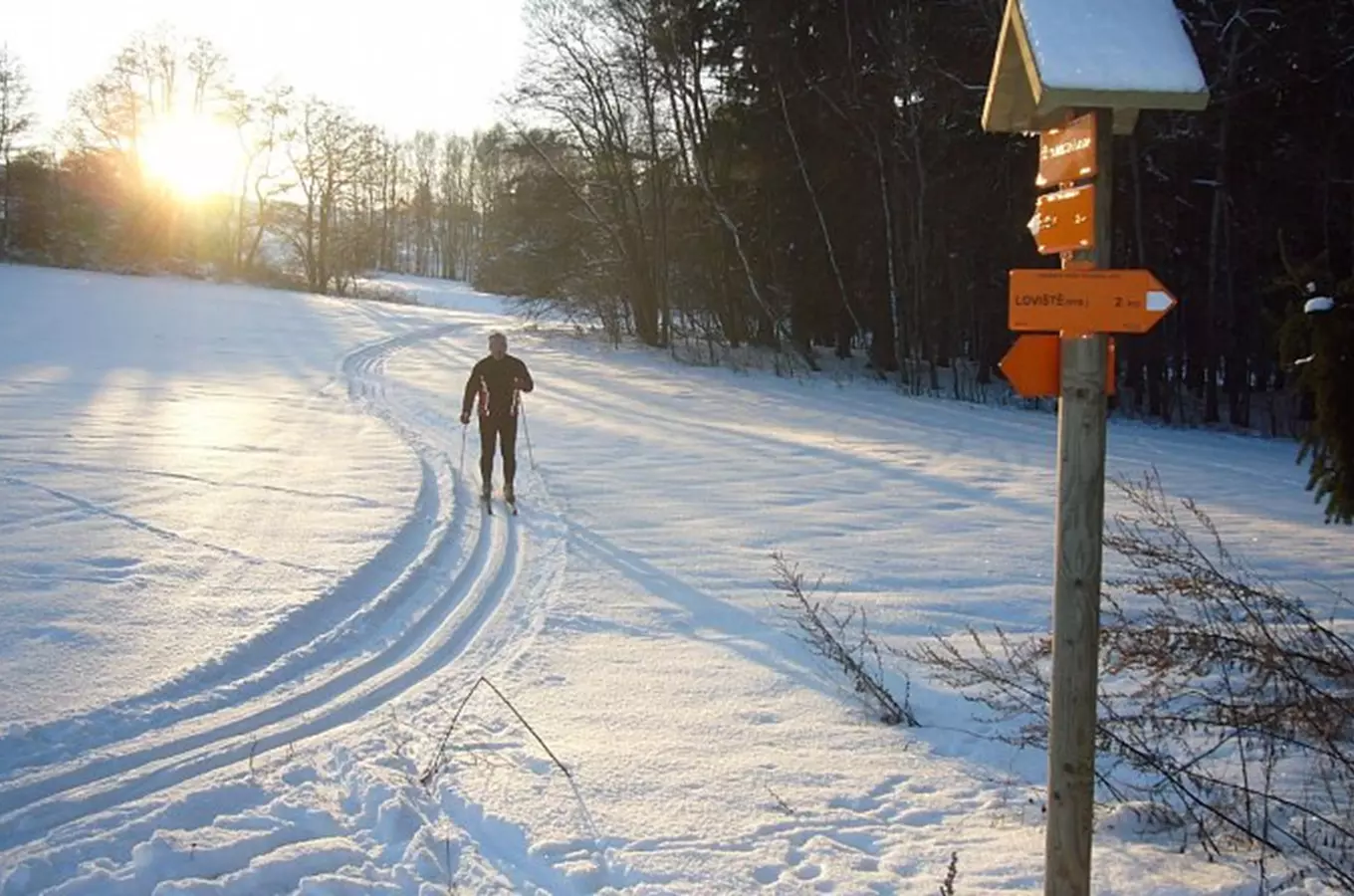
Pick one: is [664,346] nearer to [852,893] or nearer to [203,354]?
[203,354]

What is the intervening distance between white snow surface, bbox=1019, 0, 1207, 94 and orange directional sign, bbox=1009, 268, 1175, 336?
0.58 m

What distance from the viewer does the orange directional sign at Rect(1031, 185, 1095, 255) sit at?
3.15 m

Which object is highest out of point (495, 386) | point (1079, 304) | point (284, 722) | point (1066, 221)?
point (1066, 221)

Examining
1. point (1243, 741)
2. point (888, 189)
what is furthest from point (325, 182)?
point (1243, 741)

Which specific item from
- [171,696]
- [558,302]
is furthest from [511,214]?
[171,696]

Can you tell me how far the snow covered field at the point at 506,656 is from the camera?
4.05 m

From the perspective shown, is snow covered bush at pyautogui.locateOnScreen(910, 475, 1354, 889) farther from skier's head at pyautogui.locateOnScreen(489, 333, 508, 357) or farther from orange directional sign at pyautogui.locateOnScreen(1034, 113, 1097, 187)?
skier's head at pyautogui.locateOnScreen(489, 333, 508, 357)

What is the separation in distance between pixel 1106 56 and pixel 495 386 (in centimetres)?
912

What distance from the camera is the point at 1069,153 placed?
324 cm

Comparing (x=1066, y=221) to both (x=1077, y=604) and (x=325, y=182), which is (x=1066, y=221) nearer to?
(x=1077, y=604)

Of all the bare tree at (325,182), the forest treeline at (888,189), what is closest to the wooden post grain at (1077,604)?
the forest treeline at (888,189)

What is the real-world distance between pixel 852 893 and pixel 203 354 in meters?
28.2

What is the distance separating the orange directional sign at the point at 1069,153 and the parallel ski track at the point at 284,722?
438 cm

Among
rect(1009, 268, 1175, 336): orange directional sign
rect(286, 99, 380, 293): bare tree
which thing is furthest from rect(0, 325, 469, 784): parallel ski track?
rect(286, 99, 380, 293): bare tree
